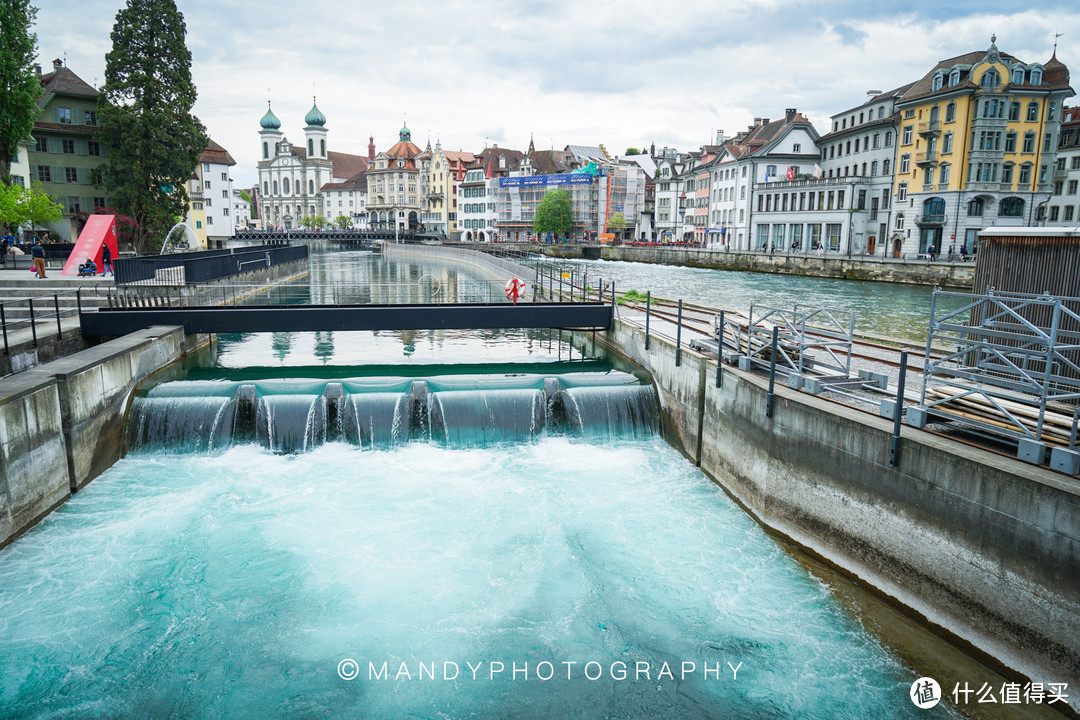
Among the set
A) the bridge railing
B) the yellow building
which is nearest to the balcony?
the yellow building

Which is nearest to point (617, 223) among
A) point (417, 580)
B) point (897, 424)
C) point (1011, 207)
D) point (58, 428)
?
point (1011, 207)

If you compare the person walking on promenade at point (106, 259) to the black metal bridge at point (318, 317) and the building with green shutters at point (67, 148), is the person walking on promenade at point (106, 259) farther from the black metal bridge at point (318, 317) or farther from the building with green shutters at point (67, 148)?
the building with green shutters at point (67, 148)

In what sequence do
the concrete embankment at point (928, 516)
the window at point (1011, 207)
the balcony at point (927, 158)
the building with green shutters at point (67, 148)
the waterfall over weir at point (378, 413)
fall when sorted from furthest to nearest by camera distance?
the balcony at point (927, 158)
the window at point (1011, 207)
the building with green shutters at point (67, 148)
the waterfall over weir at point (378, 413)
the concrete embankment at point (928, 516)

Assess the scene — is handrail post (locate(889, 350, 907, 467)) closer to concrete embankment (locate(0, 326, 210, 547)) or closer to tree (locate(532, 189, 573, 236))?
concrete embankment (locate(0, 326, 210, 547))

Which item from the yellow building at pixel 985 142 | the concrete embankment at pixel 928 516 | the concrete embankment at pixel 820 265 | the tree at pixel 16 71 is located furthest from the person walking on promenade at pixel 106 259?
the yellow building at pixel 985 142

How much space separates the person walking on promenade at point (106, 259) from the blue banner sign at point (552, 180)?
9400 centimetres

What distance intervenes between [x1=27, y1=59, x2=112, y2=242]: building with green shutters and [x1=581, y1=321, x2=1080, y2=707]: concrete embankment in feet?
200

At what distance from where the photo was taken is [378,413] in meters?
17.0

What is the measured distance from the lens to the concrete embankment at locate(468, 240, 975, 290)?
53.8 meters

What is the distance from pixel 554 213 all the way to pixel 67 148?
7166cm

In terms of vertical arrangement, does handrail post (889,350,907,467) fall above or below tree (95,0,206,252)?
below

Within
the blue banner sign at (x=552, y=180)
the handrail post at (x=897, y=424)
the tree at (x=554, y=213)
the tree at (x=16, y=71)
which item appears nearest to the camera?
the handrail post at (x=897, y=424)

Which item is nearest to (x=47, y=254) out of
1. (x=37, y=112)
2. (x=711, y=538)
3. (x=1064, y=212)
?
A: (x=37, y=112)

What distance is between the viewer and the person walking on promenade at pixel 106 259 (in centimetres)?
3340
